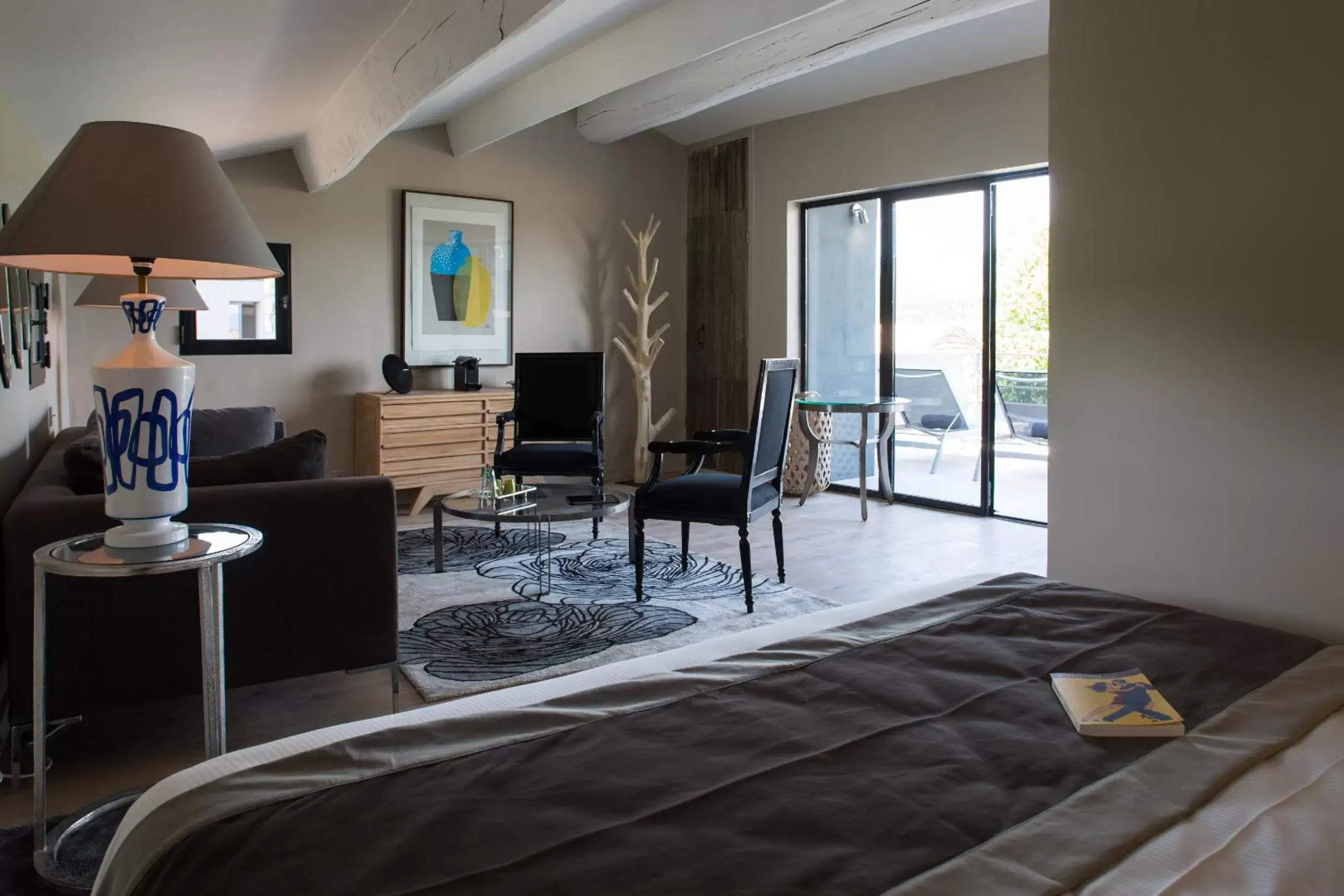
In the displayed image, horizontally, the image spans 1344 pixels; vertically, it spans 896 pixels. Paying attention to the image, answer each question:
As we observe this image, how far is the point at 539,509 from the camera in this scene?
383 centimetres

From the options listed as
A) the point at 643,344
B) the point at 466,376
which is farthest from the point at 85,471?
the point at 643,344

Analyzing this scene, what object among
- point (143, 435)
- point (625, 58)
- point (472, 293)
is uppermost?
point (625, 58)

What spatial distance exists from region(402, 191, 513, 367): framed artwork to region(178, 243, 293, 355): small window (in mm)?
748

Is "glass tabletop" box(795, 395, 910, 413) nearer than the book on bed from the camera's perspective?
No

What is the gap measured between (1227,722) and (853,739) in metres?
0.53

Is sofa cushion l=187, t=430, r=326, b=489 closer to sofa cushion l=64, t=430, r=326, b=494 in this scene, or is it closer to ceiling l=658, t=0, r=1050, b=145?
sofa cushion l=64, t=430, r=326, b=494

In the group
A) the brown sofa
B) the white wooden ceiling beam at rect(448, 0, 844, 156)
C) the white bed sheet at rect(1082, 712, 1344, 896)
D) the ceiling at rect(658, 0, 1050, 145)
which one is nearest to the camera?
the white bed sheet at rect(1082, 712, 1344, 896)

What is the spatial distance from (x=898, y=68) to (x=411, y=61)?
3.13 m

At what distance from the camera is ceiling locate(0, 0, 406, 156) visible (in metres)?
2.62

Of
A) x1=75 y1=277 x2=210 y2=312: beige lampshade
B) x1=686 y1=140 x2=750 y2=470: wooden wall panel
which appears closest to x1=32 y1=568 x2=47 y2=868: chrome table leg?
x1=75 y1=277 x2=210 y2=312: beige lampshade

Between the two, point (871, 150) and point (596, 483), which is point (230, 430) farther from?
point (871, 150)

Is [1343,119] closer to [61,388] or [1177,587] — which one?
[1177,587]

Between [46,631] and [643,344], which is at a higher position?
[643,344]

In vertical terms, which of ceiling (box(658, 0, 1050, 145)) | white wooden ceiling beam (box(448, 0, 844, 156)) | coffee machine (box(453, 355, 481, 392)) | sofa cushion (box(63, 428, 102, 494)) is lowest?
sofa cushion (box(63, 428, 102, 494))
